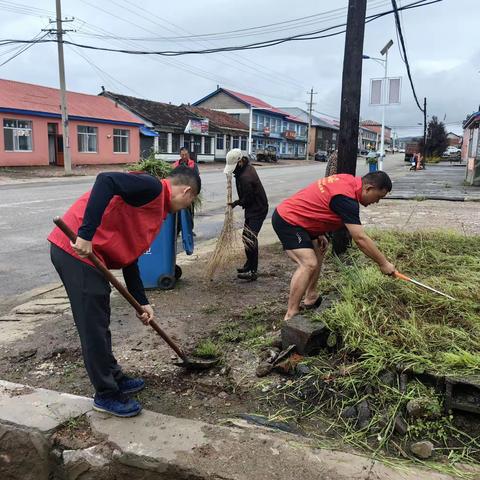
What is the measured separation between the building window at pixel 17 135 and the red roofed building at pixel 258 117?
100ft

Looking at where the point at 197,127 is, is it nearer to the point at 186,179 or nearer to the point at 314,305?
the point at 314,305

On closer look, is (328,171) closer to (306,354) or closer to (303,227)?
(303,227)

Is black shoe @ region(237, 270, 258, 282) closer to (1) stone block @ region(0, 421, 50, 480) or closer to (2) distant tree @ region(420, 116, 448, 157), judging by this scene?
(1) stone block @ region(0, 421, 50, 480)

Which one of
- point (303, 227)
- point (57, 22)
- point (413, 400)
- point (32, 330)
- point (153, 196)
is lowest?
point (32, 330)

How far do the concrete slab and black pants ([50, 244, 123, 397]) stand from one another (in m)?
0.23

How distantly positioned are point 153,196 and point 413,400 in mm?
1843

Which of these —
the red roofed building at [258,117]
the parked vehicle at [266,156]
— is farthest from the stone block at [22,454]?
the red roofed building at [258,117]

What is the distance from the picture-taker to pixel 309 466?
2.47 m

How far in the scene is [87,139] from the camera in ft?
105

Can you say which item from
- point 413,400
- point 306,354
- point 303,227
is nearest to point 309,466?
point 413,400

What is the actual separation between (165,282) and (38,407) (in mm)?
2825

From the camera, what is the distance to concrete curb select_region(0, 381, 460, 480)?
245cm

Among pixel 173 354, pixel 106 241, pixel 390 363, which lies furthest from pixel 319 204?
pixel 106 241

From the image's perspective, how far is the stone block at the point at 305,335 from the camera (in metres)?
3.57
